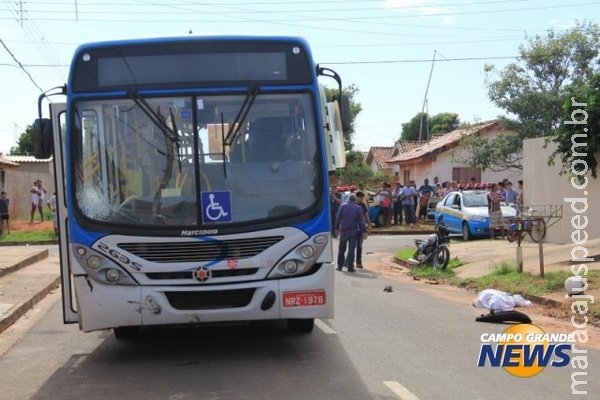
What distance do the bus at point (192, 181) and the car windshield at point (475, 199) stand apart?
1859cm

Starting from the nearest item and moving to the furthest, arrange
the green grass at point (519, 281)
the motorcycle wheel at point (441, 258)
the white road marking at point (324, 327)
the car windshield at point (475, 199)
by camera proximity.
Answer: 1. the white road marking at point (324, 327)
2. the green grass at point (519, 281)
3. the motorcycle wheel at point (441, 258)
4. the car windshield at point (475, 199)

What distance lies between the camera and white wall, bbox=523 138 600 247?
61.0ft

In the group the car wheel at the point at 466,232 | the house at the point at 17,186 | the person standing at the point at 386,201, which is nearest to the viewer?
the car wheel at the point at 466,232

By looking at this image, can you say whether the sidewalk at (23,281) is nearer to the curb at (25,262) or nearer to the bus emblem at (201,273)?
the curb at (25,262)

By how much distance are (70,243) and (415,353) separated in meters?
3.83

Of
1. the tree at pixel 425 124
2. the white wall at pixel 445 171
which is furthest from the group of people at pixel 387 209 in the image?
the tree at pixel 425 124

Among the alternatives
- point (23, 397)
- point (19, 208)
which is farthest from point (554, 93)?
point (23, 397)

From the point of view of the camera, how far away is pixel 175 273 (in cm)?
765

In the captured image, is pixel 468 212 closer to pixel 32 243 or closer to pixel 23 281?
pixel 23 281

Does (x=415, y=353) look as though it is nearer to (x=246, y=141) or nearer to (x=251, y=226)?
(x=251, y=226)

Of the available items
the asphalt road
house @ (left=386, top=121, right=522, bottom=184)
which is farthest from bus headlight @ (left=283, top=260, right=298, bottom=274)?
house @ (left=386, top=121, right=522, bottom=184)

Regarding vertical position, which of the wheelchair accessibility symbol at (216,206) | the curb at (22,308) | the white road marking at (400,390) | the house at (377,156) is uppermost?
the house at (377,156)

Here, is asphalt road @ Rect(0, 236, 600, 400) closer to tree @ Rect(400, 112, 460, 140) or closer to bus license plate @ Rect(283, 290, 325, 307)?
bus license plate @ Rect(283, 290, 325, 307)

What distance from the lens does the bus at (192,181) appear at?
25.1 ft
